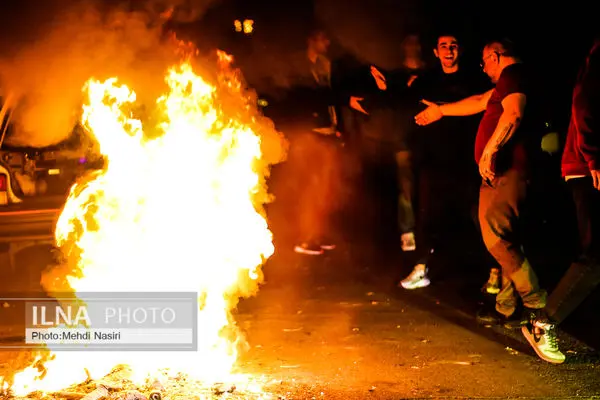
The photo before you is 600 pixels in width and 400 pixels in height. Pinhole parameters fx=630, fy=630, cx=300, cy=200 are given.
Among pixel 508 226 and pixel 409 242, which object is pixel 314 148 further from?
pixel 508 226

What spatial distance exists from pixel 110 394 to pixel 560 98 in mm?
7383

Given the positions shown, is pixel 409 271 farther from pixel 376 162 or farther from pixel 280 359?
pixel 280 359

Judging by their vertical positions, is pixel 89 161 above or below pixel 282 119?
below

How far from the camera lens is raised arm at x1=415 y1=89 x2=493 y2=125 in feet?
20.1

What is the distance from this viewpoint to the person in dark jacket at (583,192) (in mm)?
4555

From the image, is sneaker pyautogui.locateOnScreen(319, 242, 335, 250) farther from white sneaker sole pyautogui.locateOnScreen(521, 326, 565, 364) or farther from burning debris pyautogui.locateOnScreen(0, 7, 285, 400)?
white sneaker sole pyautogui.locateOnScreen(521, 326, 565, 364)

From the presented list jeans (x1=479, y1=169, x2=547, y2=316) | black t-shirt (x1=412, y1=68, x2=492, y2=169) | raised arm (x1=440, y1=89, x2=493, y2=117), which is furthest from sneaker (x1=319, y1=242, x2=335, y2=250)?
jeans (x1=479, y1=169, x2=547, y2=316)

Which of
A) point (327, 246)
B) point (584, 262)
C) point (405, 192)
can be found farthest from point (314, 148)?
point (584, 262)

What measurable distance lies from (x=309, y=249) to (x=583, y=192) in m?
4.38

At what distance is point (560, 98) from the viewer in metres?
8.82

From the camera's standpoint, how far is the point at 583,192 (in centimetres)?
475

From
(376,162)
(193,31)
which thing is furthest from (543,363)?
(193,31)

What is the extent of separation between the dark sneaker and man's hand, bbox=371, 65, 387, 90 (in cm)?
290

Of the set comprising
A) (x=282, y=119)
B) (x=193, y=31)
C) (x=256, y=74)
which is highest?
(x=193, y=31)
